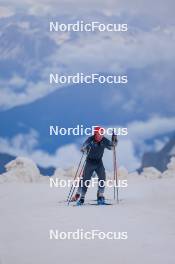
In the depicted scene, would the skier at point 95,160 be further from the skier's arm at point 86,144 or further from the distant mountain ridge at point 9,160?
the distant mountain ridge at point 9,160

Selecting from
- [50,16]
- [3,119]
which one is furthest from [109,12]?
[3,119]

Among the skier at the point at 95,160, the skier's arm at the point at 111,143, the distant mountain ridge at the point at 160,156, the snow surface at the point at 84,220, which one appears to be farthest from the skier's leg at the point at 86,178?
the distant mountain ridge at the point at 160,156

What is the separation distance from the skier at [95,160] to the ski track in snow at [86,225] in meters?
0.20

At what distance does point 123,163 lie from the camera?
506 centimetres

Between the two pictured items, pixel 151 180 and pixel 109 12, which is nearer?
pixel 109 12

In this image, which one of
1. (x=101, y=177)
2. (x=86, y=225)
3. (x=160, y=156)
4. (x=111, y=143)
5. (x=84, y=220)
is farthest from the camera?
(x=160, y=156)

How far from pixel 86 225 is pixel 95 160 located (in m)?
1.09

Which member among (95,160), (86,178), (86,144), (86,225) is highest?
(86,144)

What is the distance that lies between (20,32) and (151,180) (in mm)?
1988

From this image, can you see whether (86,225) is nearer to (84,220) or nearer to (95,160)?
(84,220)

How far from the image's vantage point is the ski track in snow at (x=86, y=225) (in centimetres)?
354

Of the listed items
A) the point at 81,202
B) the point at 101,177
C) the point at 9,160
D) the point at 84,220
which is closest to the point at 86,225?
the point at 84,220

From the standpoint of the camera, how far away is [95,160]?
5203 millimetres

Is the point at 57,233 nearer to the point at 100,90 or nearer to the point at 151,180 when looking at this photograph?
the point at 100,90
